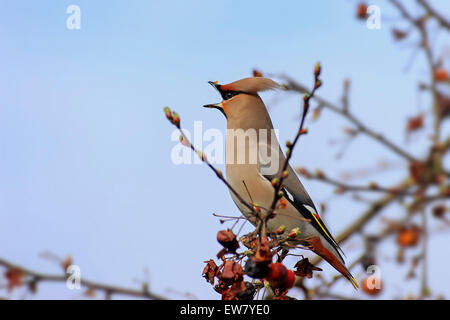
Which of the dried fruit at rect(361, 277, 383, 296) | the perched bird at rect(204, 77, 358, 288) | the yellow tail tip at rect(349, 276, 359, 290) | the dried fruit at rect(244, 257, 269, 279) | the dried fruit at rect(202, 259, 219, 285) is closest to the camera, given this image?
the dried fruit at rect(244, 257, 269, 279)

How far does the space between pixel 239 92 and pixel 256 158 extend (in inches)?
11.0

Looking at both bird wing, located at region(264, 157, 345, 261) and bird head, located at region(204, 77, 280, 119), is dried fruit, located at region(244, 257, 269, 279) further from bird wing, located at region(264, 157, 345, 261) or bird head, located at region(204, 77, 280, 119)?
bird head, located at region(204, 77, 280, 119)

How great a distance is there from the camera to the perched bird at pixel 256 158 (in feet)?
8.56

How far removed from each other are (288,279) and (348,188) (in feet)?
3.56

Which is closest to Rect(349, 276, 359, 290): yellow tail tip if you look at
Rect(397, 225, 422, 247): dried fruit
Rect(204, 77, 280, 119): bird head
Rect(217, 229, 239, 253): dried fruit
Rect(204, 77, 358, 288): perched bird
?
Rect(204, 77, 358, 288): perched bird

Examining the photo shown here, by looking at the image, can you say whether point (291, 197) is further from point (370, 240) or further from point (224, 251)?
point (224, 251)

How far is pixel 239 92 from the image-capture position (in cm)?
272

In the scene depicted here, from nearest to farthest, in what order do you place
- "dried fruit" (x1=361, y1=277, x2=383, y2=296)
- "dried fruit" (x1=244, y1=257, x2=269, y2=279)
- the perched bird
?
"dried fruit" (x1=244, y1=257, x2=269, y2=279) < the perched bird < "dried fruit" (x1=361, y1=277, x2=383, y2=296)

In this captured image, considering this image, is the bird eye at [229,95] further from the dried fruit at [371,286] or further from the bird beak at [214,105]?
the dried fruit at [371,286]

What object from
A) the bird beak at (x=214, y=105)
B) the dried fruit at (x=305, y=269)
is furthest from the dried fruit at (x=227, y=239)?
the bird beak at (x=214, y=105)

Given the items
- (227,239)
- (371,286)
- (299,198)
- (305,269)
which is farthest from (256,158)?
(227,239)

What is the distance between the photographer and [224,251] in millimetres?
1751

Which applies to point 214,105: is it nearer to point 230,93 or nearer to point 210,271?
point 230,93

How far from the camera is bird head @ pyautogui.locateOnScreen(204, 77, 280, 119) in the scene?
2.67 meters
